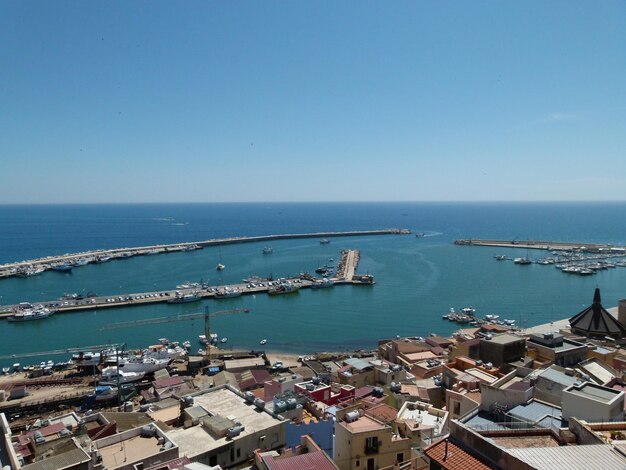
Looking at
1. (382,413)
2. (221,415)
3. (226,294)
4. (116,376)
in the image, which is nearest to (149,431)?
(221,415)

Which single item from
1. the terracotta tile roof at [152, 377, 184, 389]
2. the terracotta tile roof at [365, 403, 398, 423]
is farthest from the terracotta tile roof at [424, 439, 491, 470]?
the terracotta tile roof at [152, 377, 184, 389]

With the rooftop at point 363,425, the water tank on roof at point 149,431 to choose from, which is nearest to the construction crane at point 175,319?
the water tank on roof at point 149,431

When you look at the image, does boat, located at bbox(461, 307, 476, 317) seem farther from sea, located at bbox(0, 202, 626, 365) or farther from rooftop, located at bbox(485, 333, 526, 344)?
rooftop, located at bbox(485, 333, 526, 344)

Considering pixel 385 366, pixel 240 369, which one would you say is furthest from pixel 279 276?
pixel 385 366

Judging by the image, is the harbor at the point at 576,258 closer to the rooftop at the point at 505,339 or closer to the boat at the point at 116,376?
the rooftop at the point at 505,339

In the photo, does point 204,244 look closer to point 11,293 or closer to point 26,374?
point 11,293

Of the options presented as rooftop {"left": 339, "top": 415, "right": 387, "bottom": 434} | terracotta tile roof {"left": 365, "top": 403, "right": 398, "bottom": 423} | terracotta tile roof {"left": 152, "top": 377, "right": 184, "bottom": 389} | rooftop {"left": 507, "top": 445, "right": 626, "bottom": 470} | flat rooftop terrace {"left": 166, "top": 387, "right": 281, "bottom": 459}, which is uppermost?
rooftop {"left": 507, "top": 445, "right": 626, "bottom": 470}

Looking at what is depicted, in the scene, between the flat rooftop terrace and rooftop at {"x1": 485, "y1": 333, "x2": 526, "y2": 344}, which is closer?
the flat rooftop terrace
